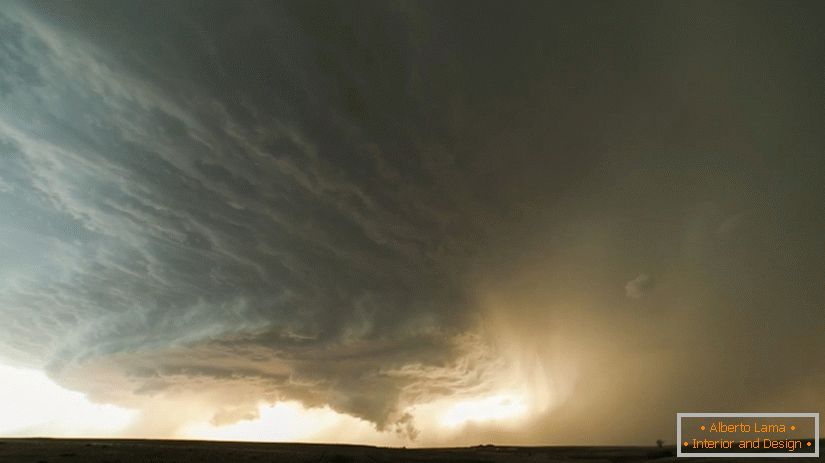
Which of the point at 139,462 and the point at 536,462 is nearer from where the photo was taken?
the point at 139,462

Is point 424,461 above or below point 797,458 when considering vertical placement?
below

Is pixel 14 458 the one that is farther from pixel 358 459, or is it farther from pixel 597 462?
pixel 597 462

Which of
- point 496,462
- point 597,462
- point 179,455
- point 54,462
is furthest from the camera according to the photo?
point 597,462

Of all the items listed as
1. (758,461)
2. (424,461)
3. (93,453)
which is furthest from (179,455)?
Answer: (758,461)

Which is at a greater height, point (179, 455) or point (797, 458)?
point (797, 458)

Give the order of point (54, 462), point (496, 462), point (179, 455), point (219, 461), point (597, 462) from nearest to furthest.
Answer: point (54, 462) → point (219, 461) → point (179, 455) → point (496, 462) → point (597, 462)

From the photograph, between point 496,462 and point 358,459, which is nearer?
point 358,459

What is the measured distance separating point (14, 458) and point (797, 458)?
104 m

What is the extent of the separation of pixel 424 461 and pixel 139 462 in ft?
123

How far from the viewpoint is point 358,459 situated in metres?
53.9

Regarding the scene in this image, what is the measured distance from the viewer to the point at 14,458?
174 ft

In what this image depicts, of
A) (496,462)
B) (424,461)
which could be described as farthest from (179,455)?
(496,462)

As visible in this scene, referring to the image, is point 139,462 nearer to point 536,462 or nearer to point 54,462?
point 54,462

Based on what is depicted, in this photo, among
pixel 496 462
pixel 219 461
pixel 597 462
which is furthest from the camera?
pixel 597 462
